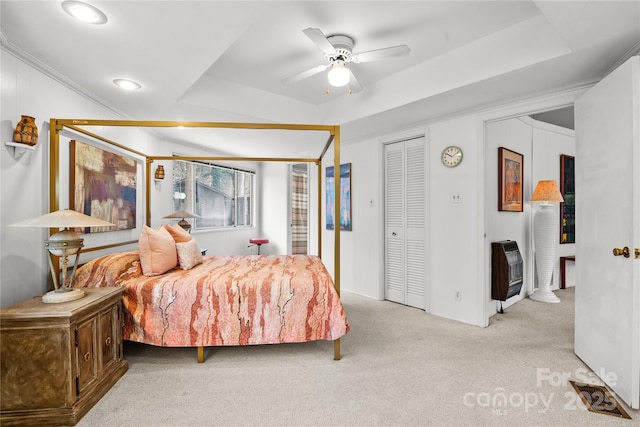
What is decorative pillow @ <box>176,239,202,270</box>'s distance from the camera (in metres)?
2.89

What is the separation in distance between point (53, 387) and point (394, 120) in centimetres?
364

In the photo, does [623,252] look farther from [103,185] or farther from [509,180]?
[103,185]

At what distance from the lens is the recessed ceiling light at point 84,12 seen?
1.68m

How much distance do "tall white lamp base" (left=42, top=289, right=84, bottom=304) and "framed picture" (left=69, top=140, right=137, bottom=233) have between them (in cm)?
91

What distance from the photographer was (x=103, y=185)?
3004 millimetres

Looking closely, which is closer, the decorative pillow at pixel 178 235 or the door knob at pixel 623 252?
the door knob at pixel 623 252

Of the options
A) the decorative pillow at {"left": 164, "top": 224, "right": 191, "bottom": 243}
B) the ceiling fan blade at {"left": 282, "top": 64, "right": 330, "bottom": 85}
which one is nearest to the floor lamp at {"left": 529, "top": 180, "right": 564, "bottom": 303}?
the ceiling fan blade at {"left": 282, "top": 64, "right": 330, "bottom": 85}

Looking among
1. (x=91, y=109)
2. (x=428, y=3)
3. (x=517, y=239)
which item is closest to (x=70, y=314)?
(x=91, y=109)

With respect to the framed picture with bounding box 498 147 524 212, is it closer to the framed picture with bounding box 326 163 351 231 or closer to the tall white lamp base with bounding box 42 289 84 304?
the framed picture with bounding box 326 163 351 231

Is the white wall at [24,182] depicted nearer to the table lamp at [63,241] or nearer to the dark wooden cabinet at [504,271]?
the table lamp at [63,241]

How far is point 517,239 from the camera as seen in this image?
164 inches

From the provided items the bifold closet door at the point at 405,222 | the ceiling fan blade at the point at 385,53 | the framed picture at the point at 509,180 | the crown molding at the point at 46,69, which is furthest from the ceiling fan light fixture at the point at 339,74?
the framed picture at the point at 509,180

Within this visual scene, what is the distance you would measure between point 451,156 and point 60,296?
3.60 metres

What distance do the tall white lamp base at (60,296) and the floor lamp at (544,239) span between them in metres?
4.80
